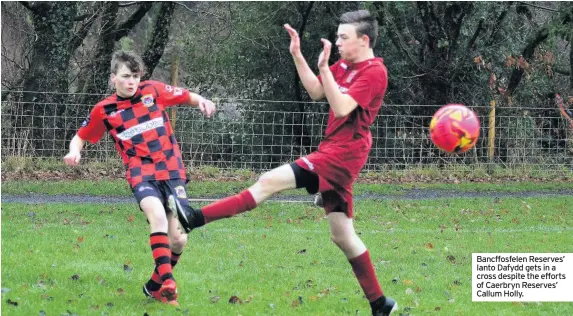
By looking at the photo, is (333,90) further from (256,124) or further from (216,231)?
(256,124)

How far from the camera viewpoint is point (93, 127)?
6680 mm

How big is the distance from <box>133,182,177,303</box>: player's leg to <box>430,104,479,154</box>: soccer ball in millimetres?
2025

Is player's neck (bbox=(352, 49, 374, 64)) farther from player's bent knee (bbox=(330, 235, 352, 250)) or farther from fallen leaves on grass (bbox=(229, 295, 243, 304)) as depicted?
fallen leaves on grass (bbox=(229, 295, 243, 304))

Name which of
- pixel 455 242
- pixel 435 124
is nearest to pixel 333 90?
pixel 435 124

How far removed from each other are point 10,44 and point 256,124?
20.7ft

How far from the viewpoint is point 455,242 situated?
10438 millimetres

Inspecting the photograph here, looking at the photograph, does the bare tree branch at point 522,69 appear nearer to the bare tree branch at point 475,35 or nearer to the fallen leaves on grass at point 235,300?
the bare tree branch at point 475,35

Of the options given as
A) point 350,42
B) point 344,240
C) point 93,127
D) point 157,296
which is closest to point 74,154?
point 93,127

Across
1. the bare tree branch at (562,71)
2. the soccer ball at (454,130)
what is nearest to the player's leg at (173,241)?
the soccer ball at (454,130)

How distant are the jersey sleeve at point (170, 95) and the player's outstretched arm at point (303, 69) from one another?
1.16 metres

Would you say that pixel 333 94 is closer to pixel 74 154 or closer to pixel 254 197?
pixel 254 197

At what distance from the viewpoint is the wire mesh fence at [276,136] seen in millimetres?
17859

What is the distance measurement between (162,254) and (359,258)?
1407 millimetres

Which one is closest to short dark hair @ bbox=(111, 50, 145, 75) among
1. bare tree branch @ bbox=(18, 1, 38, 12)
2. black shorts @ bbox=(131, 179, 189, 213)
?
black shorts @ bbox=(131, 179, 189, 213)
